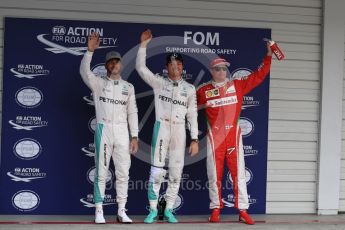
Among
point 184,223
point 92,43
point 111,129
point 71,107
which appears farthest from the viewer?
point 71,107

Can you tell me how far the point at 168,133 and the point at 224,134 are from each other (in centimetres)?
63

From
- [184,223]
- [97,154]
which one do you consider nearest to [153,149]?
[97,154]

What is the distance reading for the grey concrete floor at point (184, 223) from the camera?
611 centimetres

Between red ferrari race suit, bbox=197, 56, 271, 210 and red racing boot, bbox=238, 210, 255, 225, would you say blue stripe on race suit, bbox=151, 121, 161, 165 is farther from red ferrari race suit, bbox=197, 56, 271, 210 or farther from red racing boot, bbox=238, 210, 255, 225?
red racing boot, bbox=238, 210, 255, 225

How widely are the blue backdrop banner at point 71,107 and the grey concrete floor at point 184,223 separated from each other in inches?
7.1

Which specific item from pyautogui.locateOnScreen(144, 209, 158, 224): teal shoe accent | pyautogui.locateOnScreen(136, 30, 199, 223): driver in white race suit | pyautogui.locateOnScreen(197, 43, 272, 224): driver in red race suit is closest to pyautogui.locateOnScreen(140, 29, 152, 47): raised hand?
pyautogui.locateOnScreen(136, 30, 199, 223): driver in white race suit

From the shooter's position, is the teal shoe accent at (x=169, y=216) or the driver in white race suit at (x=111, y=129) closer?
the driver in white race suit at (x=111, y=129)

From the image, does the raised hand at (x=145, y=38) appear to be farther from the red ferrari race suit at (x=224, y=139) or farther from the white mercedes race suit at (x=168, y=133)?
the red ferrari race suit at (x=224, y=139)

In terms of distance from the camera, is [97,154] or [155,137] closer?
[97,154]

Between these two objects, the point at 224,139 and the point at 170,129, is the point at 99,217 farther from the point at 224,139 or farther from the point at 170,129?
the point at 224,139

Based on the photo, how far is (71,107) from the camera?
6645mm

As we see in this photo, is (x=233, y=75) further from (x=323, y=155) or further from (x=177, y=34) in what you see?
(x=323, y=155)

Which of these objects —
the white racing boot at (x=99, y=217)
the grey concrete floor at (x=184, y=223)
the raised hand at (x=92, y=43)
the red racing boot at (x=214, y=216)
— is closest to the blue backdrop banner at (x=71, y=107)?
the grey concrete floor at (x=184, y=223)

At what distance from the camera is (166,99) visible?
634 centimetres
